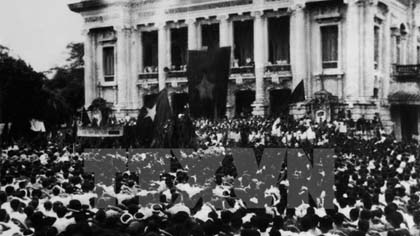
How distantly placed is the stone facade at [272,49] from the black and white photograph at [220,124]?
90 millimetres

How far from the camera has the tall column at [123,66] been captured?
145 feet

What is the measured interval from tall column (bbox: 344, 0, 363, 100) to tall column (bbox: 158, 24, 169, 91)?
12.9m

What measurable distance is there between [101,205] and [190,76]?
31.5 ft

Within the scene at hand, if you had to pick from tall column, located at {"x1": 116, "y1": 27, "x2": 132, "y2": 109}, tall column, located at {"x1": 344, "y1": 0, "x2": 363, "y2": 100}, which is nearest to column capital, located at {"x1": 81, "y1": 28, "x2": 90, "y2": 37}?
tall column, located at {"x1": 116, "y1": 27, "x2": 132, "y2": 109}

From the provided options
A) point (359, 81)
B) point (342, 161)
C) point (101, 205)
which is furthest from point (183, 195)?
point (359, 81)

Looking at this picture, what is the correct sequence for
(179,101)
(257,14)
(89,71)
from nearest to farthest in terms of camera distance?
(257,14) → (179,101) → (89,71)

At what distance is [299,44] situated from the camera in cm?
3753

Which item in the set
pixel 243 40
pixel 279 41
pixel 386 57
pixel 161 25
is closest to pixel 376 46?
pixel 386 57

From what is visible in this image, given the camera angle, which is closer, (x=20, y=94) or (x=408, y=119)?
(x=20, y=94)

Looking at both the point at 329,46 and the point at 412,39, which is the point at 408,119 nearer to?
the point at 329,46

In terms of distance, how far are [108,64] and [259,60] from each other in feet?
40.5

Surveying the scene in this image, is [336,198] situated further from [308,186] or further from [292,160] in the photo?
[292,160]

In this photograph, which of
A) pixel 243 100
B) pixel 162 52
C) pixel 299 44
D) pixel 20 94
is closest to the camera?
pixel 20 94

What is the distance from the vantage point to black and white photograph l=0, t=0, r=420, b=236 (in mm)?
10266
